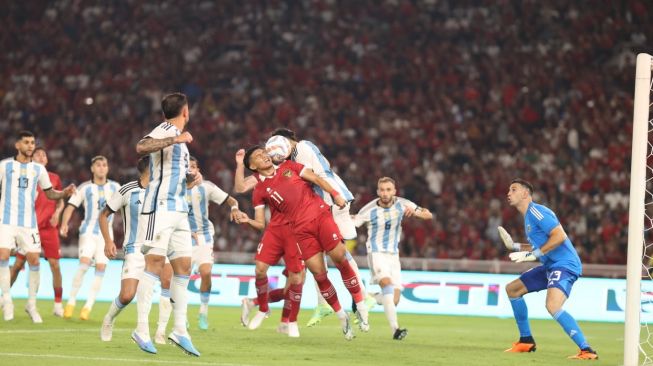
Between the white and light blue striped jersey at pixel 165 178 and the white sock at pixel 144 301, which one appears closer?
the white and light blue striped jersey at pixel 165 178

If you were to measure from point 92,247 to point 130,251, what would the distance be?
18.8 feet

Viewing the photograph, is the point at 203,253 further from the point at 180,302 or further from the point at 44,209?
the point at 180,302

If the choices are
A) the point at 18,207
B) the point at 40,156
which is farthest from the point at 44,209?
the point at 18,207

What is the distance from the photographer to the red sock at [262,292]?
1350cm

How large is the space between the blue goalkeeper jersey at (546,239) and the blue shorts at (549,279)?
0.18 ft

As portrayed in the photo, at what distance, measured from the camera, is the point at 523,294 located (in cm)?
1167

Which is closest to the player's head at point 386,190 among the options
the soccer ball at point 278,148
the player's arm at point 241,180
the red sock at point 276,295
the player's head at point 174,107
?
the red sock at point 276,295

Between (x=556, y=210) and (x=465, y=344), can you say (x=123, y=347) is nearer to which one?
(x=465, y=344)

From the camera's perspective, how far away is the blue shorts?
36.9 feet

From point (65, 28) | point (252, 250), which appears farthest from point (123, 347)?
point (65, 28)

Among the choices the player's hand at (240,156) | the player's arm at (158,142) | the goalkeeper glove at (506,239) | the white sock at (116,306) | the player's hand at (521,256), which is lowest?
the white sock at (116,306)

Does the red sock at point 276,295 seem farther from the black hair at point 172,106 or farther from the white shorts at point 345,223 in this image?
the black hair at point 172,106

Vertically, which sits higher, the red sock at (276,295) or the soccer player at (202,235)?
the soccer player at (202,235)

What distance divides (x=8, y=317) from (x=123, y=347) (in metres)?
4.13
